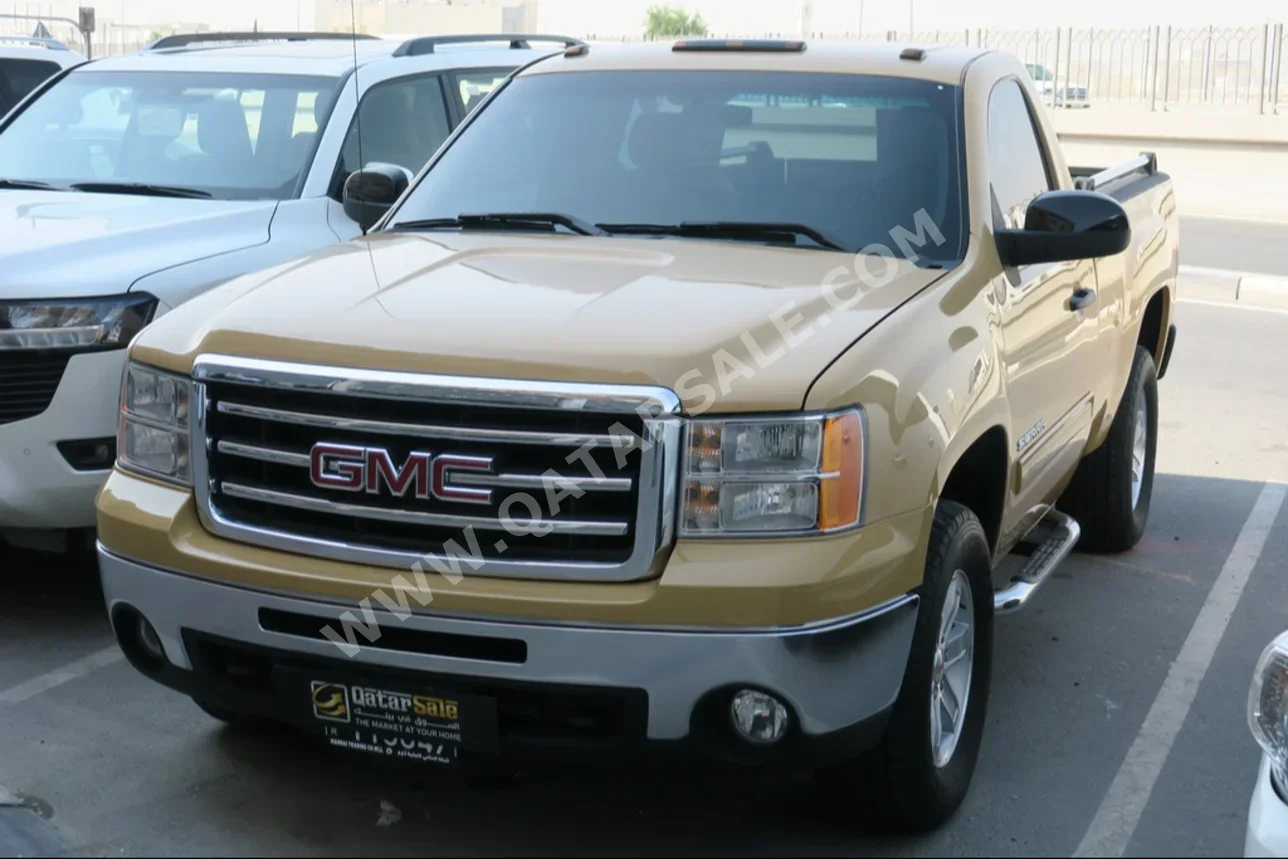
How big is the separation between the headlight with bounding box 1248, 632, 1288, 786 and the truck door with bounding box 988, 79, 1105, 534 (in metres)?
1.30

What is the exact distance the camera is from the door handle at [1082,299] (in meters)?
4.90

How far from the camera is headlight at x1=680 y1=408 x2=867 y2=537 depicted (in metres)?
3.26

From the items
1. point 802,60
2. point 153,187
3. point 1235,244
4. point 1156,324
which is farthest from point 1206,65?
point 802,60

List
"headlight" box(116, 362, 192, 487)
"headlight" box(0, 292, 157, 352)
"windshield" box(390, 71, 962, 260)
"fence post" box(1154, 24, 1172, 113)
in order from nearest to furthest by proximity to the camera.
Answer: "headlight" box(116, 362, 192, 487) < "windshield" box(390, 71, 962, 260) < "headlight" box(0, 292, 157, 352) < "fence post" box(1154, 24, 1172, 113)

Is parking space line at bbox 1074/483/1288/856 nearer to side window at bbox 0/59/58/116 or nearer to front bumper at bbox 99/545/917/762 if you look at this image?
front bumper at bbox 99/545/917/762

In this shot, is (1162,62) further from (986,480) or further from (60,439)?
(60,439)

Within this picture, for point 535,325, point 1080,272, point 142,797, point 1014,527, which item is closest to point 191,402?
point 535,325

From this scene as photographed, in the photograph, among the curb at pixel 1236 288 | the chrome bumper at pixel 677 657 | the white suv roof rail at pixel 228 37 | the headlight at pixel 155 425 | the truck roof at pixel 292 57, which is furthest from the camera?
the curb at pixel 1236 288

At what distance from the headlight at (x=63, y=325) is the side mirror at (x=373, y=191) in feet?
2.62

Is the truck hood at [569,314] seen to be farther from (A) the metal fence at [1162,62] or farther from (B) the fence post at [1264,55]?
(B) the fence post at [1264,55]

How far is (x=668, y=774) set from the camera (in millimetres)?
3416

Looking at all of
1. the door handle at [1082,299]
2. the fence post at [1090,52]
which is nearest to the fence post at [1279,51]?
the fence post at [1090,52]

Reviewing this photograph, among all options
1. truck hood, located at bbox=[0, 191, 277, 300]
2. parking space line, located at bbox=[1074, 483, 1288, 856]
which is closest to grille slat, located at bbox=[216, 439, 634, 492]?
parking space line, located at bbox=[1074, 483, 1288, 856]

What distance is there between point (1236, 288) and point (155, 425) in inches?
467
